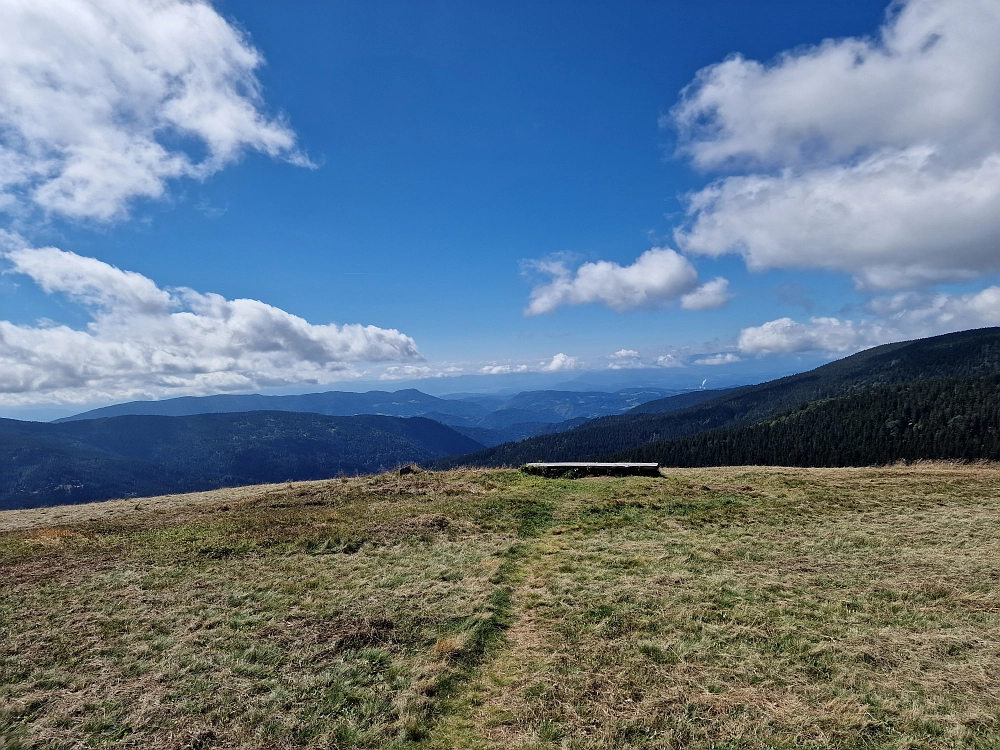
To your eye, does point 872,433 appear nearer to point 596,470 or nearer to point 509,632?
point 596,470

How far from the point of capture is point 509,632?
1154 cm

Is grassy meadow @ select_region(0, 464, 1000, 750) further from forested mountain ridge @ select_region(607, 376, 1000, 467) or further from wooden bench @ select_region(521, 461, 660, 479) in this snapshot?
forested mountain ridge @ select_region(607, 376, 1000, 467)

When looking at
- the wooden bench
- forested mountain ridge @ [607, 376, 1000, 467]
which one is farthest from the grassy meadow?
forested mountain ridge @ [607, 376, 1000, 467]

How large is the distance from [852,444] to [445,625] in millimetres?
190867

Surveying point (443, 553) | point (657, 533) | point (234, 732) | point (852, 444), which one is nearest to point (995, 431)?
point (852, 444)

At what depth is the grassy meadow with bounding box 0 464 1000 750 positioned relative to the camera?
793 cm

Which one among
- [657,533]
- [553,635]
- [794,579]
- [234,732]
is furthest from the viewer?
[657,533]

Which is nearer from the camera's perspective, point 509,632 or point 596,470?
point 509,632

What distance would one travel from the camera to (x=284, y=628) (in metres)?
11.6

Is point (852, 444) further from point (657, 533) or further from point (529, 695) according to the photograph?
point (529, 695)

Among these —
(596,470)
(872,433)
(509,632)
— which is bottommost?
(872,433)

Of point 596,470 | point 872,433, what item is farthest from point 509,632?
point 872,433

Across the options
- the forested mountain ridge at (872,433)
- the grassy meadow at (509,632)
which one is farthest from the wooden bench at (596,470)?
the forested mountain ridge at (872,433)

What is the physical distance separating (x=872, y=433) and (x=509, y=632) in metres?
198
